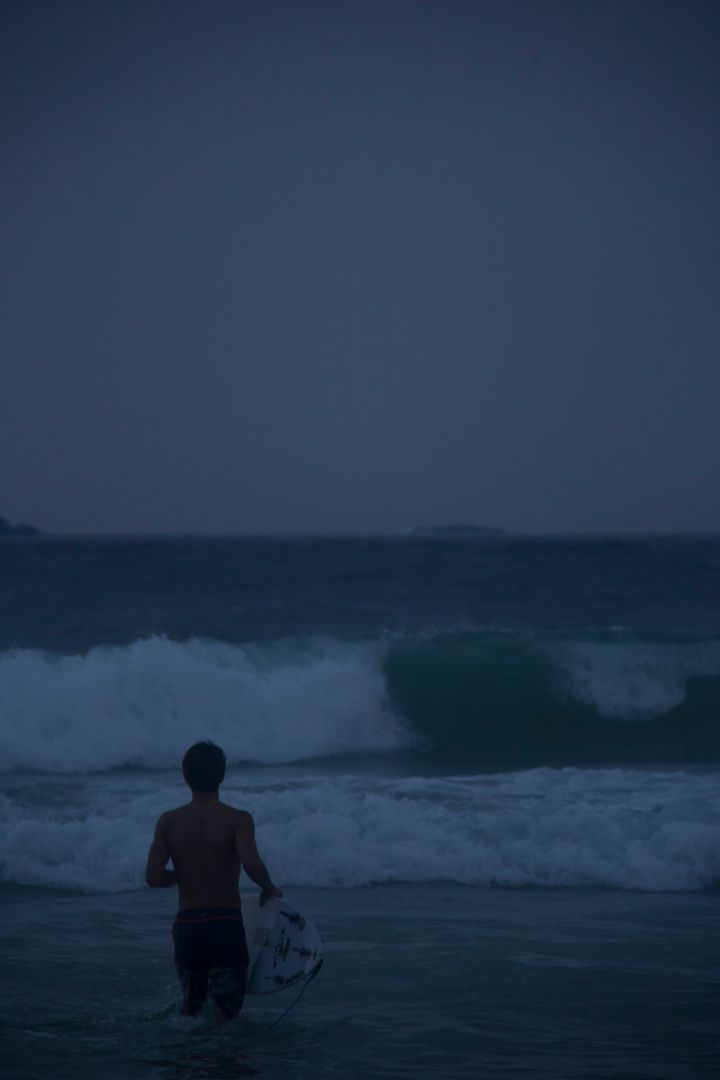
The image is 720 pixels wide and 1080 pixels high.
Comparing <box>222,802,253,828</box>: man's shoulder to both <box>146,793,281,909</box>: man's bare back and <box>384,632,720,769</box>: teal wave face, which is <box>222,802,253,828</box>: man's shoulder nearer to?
<box>146,793,281,909</box>: man's bare back

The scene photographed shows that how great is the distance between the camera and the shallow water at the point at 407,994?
193 inches

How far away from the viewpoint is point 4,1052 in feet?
16.4

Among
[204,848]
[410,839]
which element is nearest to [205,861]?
[204,848]

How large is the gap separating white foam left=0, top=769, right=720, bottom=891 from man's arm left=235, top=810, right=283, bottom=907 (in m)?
3.74

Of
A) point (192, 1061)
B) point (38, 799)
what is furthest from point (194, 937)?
point (38, 799)

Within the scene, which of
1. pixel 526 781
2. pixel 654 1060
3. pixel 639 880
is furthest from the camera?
pixel 526 781

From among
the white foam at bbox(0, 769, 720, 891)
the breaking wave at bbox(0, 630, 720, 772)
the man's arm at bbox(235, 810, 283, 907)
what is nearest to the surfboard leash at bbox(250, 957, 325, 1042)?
the man's arm at bbox(235, 810, 283, 907)

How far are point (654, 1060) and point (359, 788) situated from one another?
578cm

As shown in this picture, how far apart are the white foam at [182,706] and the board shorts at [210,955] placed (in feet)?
30.1

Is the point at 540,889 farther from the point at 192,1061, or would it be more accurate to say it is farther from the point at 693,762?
the point at 693,762

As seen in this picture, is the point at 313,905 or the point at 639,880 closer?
the point at 313,905

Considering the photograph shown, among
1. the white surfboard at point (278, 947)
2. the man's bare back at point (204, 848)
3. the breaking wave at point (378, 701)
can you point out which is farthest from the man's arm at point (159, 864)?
the breaking wave at point (378, 701)

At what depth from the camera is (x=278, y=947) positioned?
4957 mm

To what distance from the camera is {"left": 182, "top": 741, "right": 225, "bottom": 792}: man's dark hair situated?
4609mm
